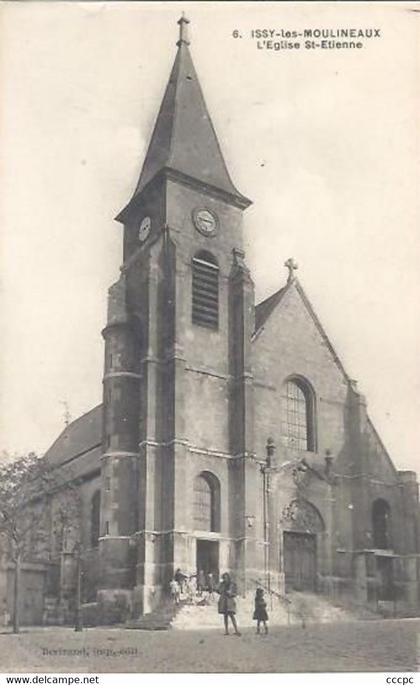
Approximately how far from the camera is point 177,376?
32781mm

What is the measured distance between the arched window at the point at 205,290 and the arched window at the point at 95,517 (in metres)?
8.43

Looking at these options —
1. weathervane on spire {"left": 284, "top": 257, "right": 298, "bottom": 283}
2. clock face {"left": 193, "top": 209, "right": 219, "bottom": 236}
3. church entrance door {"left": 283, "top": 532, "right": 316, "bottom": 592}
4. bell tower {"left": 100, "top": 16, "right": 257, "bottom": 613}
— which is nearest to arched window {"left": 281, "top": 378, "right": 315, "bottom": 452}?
bell tower {"left": 100, "top": 16, "right": 257, "bottom": 613}

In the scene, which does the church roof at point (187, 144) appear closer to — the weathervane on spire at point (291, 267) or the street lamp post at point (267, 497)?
the weathervane on spire at point (291, 267)

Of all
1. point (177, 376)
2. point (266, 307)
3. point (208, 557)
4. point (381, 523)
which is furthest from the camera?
point (266, 307)

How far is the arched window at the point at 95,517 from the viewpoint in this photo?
123 feet

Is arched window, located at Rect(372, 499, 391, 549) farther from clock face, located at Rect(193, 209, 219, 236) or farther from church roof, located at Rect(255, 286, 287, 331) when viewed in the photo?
clock face, located at Rect(193, 209, 219, 236)

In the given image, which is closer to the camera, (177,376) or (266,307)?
(177,376)

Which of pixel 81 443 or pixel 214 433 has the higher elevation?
pixel 81 443

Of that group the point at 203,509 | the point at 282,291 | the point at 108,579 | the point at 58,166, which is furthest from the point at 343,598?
the point at 58,166

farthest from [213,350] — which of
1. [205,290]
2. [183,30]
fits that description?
[183,30]

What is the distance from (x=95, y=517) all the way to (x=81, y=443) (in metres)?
9.62

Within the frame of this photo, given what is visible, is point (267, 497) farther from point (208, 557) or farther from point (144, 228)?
point (144, 228)

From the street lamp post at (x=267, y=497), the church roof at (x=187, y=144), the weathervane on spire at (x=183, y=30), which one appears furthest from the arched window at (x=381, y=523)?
the weathervane on spire at (x=183, y=30)

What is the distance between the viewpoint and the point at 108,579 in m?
31.9
